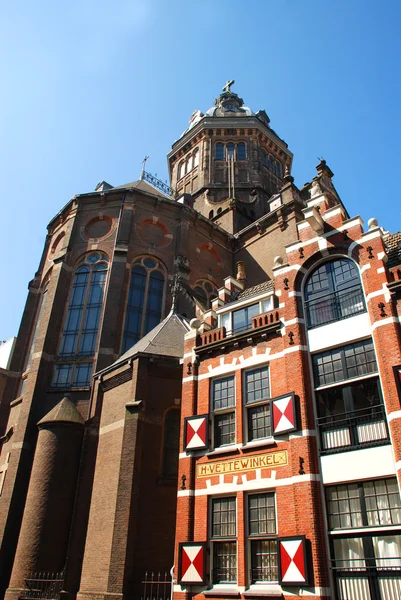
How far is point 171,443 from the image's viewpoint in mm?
18484

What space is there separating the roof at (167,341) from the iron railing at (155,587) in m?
7.58

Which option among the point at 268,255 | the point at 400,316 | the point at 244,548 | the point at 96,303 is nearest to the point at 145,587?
the point at 244,548

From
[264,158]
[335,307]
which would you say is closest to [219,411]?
[335,307]

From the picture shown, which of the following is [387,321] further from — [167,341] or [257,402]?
[167,341]

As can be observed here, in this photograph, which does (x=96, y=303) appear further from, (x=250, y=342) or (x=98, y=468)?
(x=250, y=342)

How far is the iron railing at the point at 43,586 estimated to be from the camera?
17938 mm

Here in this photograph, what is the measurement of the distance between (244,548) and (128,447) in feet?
19.6

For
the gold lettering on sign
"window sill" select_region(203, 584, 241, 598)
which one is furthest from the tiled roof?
"window sill" select_region(203, 584, 241, 598)

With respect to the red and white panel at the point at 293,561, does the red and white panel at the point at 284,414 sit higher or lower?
higher

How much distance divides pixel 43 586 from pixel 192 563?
794 cm

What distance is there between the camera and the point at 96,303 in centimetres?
2769

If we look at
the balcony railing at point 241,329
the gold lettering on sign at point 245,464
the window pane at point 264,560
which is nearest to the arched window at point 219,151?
the balcony railing at point 241,329

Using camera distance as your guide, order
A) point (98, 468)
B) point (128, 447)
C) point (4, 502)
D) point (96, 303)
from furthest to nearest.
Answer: point (96, 303), point (4, 502), point (98, 468), point (128, 447)

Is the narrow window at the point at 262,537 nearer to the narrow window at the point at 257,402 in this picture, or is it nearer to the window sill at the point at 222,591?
the window sill at the point at 222,591
